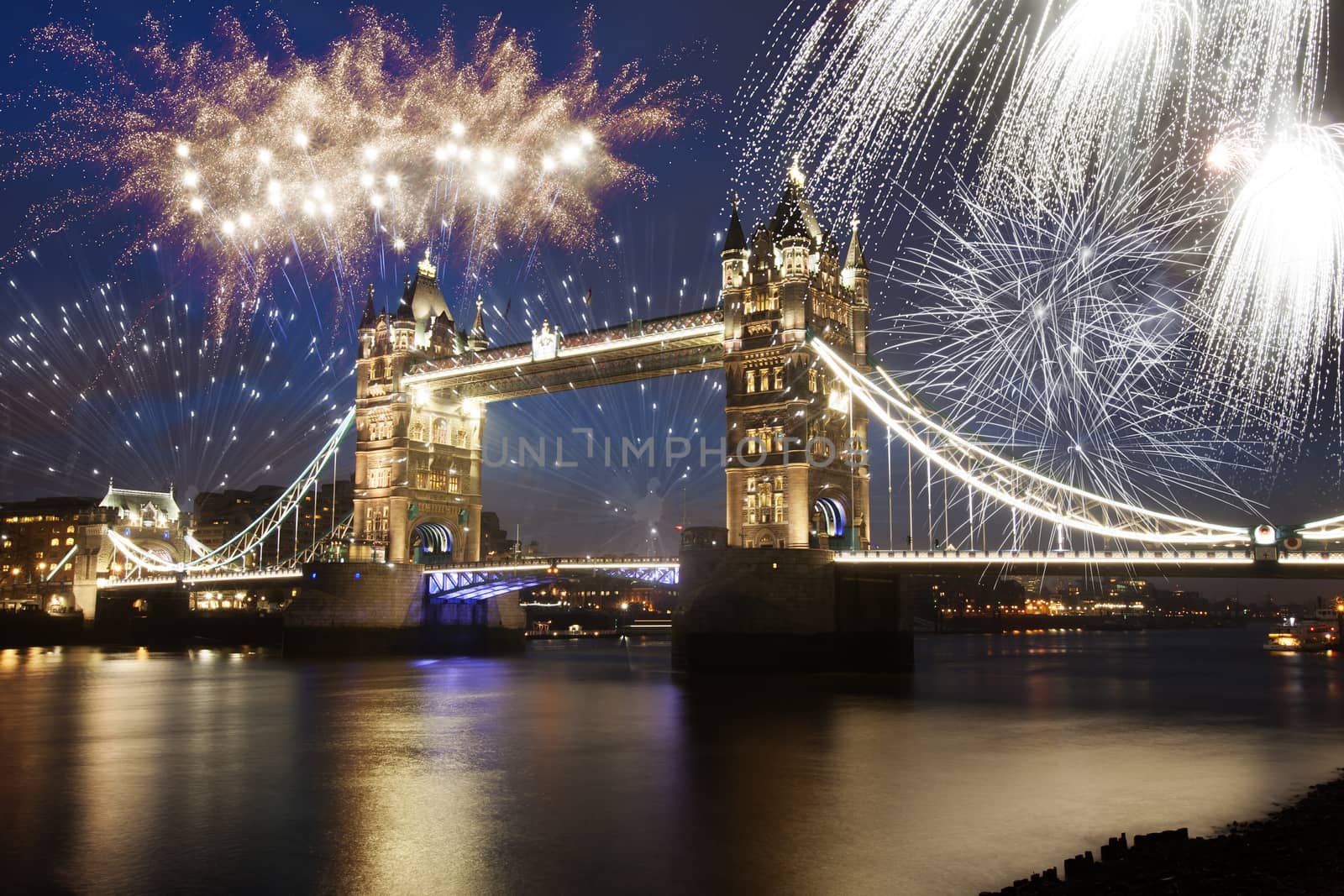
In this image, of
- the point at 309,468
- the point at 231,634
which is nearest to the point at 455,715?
the point at 309,468

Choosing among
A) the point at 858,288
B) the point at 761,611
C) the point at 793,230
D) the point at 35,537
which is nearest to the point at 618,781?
the point at 761,611

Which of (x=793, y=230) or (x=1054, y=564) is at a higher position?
(x=793, y=230)

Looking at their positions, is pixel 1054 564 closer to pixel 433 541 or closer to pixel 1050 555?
pixel 1050 555

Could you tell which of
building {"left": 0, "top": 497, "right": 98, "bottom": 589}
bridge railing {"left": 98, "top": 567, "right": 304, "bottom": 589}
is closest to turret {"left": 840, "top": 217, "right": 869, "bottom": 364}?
bridge railing {"left": 98, "top": 567, "right": 304, "bottom": 589}

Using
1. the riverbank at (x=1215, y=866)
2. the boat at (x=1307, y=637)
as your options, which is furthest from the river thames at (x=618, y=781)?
the boat at (x=1307, y=637)

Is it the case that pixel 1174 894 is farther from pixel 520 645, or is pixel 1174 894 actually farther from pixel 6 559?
pixel 6 559

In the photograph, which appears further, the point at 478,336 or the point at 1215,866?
the point at 478,336
